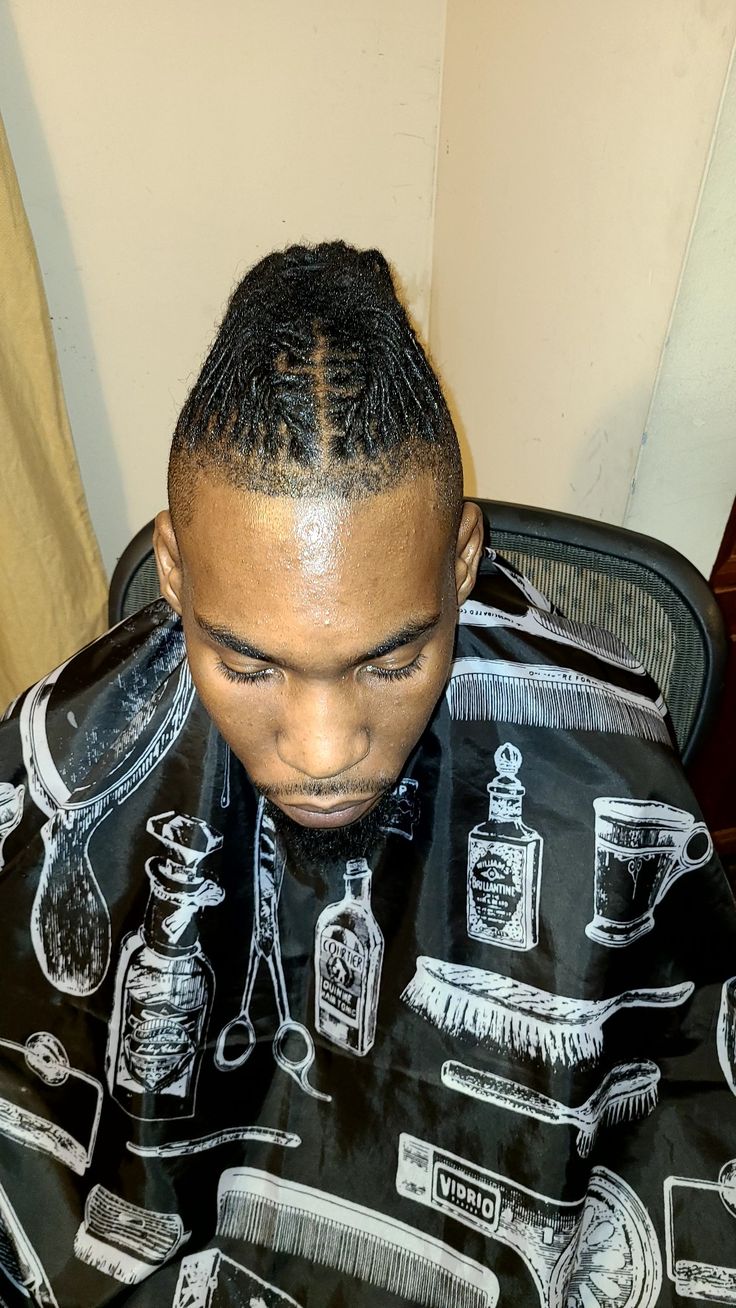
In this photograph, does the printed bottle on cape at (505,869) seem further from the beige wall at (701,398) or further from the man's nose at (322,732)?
the beige wall at (701,398)

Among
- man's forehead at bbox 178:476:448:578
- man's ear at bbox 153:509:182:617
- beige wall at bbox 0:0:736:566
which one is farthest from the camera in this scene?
beige wall at bbox 0:0:736:566

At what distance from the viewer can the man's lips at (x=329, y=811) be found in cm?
65

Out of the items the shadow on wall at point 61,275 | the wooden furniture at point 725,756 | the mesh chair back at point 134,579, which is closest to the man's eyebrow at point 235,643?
the mesh chair back at point 134,579

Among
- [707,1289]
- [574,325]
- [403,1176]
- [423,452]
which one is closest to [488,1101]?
[403,1176]

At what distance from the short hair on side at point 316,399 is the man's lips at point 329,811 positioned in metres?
0.21

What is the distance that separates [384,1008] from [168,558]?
1.53 feet

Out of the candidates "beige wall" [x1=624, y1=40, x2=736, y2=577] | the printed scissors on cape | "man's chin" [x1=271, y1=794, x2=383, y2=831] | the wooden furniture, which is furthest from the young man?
the wooden furniture

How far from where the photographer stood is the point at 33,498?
4.80 feet

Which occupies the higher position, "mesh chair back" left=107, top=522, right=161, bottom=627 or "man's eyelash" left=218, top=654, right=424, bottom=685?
"man's eyelash" left=218, top=654, right=424, bottom=685

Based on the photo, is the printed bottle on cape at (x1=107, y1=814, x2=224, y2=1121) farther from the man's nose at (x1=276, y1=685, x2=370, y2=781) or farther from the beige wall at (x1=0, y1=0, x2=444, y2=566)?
the beige wall at (x1=0, y1=0, x2=444, y2=566)

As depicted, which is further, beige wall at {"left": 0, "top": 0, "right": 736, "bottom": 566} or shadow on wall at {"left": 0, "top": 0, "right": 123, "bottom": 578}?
shadow on wall at {"left": 0, "top": 0, "right": 123, "bottom": 578}

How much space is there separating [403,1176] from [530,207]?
1.24m

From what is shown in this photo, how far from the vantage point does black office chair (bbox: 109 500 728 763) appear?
0.90 meters

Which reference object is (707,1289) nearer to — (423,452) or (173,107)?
(423,452)
